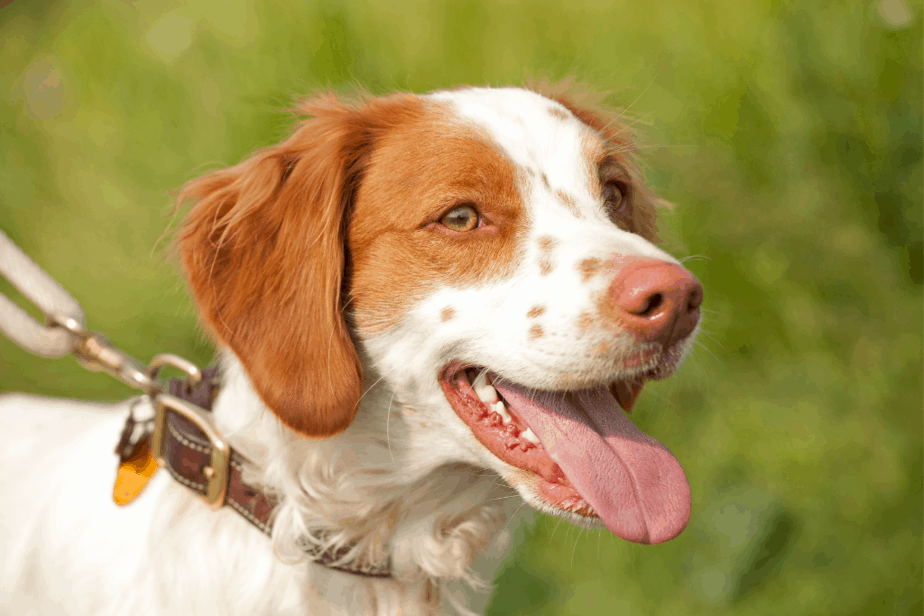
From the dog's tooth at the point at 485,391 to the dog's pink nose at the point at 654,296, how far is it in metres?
0.38

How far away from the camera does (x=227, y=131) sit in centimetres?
452

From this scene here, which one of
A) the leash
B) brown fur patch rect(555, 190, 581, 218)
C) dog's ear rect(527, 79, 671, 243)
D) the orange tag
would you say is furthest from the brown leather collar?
dog's ear rect(527, 79, 671, 243)

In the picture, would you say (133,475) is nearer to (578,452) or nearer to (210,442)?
(210,442)

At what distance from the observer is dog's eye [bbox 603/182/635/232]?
2.12m

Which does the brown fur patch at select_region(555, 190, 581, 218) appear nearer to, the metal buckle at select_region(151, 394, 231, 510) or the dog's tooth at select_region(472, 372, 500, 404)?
the dog's tooth at select_region(472, 372, 500, 404)

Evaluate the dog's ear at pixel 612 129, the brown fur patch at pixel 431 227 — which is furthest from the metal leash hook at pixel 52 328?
the dog's ear at pixel 612 129

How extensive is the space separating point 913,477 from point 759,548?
76cm

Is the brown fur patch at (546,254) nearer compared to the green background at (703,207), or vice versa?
the brown fur patch at (546,254)

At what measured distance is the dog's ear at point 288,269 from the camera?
1.73m

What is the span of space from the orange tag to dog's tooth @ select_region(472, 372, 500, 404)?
31.8 inches

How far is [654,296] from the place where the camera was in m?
1.57

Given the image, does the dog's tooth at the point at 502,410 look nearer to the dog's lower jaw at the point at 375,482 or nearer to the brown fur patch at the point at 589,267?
the dog's lower jaw at the point at 375,482

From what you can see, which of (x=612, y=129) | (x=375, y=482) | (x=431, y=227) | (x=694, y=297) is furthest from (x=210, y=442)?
(x=612, y=129)

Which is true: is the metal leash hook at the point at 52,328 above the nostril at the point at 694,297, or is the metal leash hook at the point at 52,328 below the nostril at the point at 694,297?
above
